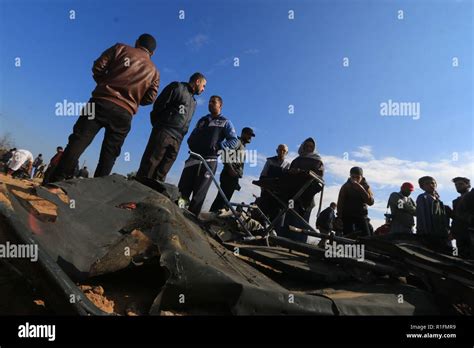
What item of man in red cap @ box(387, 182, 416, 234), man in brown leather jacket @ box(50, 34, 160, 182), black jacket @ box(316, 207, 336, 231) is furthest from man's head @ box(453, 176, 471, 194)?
man in brown leather jacket @ box(50, 34, 160, 182)

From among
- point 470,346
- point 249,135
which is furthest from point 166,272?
point 249,135

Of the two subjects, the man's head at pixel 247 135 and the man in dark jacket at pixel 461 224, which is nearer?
the man in dark jacket at pixel 461 224

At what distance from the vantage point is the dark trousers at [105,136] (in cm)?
292

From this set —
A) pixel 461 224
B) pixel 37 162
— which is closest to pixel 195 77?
Answer: pixel 461 224

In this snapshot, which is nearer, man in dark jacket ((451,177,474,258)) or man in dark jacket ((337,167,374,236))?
man in dark jacket ((451,177,474,258))

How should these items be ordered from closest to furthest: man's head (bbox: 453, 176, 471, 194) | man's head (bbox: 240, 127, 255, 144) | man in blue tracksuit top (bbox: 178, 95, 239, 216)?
1. man in blue tracksuit top (bbox: 178, 95, 239, 216)
2. man's head (bbox: 453, 176, 471, 194)
3. man's head (bbox: 240, 127, 255, 144)

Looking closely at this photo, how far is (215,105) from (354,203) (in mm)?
2714

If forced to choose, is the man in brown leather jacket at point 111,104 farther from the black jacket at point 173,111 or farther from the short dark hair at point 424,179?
the short dark hair at point 424,179

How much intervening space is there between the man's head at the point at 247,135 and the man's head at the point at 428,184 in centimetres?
293

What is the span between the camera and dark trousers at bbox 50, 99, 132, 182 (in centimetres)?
292

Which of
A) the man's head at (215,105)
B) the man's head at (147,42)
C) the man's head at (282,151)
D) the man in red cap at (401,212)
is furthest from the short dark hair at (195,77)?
the man in red cap at (401,212)

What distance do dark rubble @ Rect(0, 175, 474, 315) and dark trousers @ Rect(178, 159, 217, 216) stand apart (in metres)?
1.49

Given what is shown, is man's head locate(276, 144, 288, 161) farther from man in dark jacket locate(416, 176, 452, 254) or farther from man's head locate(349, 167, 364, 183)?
man in dark jacket locate(416, 176, 452, 254)

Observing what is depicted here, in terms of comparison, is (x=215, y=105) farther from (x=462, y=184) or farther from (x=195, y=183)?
(x=462, y=184)
